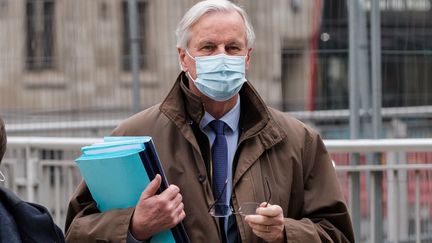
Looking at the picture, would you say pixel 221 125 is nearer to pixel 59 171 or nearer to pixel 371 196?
pixel 371 196

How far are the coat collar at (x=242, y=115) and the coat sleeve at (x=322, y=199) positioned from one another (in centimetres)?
14

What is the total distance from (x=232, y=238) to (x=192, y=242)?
0.45ft

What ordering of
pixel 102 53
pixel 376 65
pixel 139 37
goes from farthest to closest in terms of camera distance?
1. pixel 102 53
2. pixel 139 37
3. pixel 376 65

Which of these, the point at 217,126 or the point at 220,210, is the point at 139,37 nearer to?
the point at 217,126

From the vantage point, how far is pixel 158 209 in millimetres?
3404

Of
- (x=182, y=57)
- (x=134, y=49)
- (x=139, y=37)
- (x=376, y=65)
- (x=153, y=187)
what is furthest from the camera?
(x=139, y=37)

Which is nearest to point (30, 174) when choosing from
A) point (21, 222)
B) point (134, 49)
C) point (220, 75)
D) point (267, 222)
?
point (134, 49)

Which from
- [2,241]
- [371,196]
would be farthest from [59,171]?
[2,241]

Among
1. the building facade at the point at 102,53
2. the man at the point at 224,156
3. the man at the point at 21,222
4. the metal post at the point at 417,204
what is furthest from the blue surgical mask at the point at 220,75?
the building facade at the point at 102,53

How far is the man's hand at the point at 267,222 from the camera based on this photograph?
11.1 feet

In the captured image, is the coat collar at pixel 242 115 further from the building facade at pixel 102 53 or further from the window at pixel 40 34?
the window at pixel 40 34

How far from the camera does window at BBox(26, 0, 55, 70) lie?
8336mm

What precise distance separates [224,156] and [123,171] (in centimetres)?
39

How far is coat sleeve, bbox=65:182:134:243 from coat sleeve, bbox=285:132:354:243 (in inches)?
22.9
